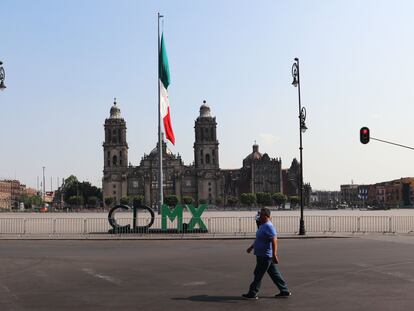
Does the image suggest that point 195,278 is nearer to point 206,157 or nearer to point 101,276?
point 101,276

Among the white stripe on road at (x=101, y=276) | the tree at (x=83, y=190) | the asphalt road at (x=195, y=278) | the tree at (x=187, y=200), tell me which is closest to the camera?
the asphalt road at (x=195, y=278)

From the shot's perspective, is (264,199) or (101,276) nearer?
(101,276)

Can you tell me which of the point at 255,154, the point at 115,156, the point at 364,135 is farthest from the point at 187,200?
the point at 364,135

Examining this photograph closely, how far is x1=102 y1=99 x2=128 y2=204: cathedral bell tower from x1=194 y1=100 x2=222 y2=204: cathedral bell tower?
2074cm

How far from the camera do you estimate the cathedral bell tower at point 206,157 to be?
162 m

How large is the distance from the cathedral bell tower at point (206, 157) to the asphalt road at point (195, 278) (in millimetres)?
140991

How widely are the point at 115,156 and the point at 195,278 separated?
15420 cm

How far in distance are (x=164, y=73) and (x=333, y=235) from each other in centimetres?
1534

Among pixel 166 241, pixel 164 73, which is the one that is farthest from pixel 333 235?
pixel 164 73

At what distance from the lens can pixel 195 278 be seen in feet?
42.3

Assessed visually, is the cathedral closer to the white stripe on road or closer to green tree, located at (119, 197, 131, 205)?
green tree, located at (119, 197, 131, 205)

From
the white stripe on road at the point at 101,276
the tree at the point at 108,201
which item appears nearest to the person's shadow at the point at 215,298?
the white stripe on road at the point at 101,276

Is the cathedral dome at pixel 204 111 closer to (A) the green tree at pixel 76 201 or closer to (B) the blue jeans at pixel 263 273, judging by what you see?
(A) the green tree at pixel 76 201

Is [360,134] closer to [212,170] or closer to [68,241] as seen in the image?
[68,241]
